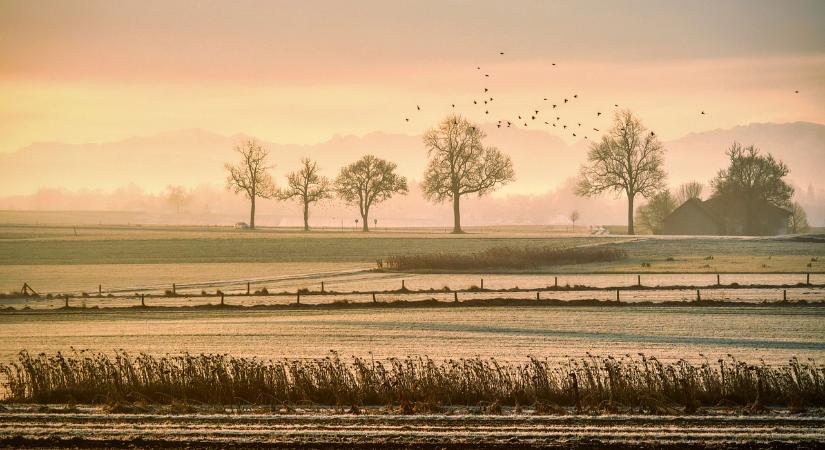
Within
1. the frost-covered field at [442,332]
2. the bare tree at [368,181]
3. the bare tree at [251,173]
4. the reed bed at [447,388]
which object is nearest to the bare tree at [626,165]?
the bare tree at [368,181]

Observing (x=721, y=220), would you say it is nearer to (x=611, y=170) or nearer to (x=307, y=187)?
(x=611, y=170)

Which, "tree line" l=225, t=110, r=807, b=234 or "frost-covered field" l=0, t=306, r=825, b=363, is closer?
"frost-covered field" l=0, t=306, r=825, b=363

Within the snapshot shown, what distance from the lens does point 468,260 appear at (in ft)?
260

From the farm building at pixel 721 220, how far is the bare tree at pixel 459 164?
2585 centimetres

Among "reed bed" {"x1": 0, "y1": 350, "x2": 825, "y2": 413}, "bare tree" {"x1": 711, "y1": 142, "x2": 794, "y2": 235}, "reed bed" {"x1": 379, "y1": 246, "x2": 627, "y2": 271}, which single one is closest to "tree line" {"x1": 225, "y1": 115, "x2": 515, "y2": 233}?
"bare tree" {"x1": 711, "y1": 142, "x2": 794, "y2": 235}

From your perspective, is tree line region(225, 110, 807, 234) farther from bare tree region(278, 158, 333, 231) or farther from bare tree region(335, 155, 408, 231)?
bare tree region(278, 158, 333, 231)

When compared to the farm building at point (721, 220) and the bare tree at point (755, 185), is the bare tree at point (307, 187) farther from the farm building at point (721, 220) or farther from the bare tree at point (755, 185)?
the bare tree at point (755, 185)

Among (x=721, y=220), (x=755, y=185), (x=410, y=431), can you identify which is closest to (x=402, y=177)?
(x=721, y=220)

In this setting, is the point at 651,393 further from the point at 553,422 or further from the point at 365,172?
the point at 365,172

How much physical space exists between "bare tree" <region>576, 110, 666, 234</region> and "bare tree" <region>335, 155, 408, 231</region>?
2977cm

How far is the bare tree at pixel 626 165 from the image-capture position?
12788cm

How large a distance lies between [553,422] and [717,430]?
3.86 m

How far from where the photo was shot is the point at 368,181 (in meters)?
144

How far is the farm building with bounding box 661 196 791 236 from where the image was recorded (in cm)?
13250
